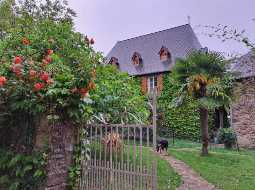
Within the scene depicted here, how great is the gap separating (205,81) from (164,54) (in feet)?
40.8

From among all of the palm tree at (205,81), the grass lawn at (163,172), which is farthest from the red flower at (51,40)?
the palm tree at (205,81)

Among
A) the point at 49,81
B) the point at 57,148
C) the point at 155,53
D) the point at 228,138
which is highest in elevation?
the point at 155,53

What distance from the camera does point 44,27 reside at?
6.93 m

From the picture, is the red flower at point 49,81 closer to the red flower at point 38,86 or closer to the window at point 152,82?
the red flower at point 38,86

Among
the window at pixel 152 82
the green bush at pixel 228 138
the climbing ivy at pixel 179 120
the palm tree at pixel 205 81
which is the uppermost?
the window at pixel 152 82

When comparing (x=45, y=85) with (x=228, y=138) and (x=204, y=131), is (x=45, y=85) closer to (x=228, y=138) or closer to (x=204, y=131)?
(x=204, y=131)

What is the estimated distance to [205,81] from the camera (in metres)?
12.0

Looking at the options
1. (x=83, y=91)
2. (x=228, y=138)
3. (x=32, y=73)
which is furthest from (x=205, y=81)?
(x=32, y=73)

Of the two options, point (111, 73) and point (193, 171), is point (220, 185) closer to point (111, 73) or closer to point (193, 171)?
point (193, 171)

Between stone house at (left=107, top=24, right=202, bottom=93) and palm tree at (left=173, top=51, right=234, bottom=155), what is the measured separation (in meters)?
10.2

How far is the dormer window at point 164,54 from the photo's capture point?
943 inches

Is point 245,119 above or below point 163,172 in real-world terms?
above

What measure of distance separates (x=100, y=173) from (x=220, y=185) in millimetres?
3789

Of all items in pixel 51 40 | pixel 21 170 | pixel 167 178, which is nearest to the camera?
pixel 21 170
